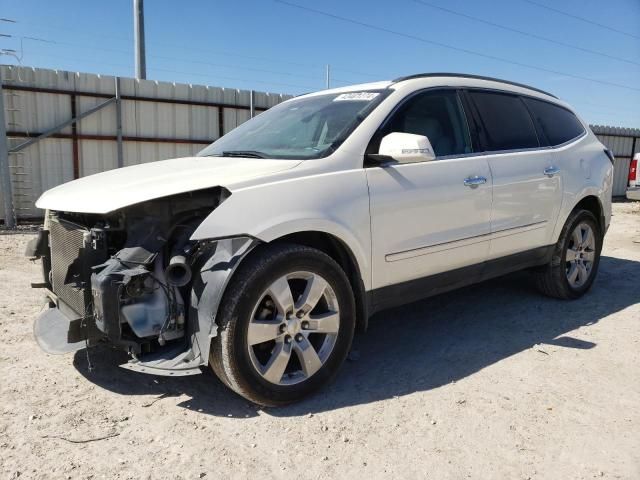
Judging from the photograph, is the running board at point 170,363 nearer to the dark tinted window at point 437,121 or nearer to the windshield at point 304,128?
the windshield at point 304,128

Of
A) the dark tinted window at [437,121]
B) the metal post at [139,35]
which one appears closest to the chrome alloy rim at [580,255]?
the dark tinted window at [437,121]

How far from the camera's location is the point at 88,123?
9.84m

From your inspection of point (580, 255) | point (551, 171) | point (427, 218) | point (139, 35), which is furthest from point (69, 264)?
point (139, 35)

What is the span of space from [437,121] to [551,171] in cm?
128

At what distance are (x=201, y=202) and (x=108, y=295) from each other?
0.64 m

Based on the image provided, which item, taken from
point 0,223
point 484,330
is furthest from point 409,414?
point 0,223

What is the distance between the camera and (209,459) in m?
2.42

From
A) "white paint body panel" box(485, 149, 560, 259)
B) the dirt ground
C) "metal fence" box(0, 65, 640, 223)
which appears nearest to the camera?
the dirt ground

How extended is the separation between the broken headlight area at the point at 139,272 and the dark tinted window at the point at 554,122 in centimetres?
312

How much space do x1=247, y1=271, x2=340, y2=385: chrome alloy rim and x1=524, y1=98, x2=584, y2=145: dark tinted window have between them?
2.76 metres

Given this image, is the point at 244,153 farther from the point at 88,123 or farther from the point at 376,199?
the point at 88,123

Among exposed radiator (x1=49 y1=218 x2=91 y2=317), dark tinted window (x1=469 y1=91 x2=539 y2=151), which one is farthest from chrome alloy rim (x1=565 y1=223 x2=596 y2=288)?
exposed radiator (x1=49 y1=218 x2=91 y2=317)

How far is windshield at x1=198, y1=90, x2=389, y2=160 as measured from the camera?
326cm

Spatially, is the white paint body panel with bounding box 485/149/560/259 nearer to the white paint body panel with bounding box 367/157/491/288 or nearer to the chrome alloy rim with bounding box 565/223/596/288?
the white paint body panel with bounding box 367/157/491/288
